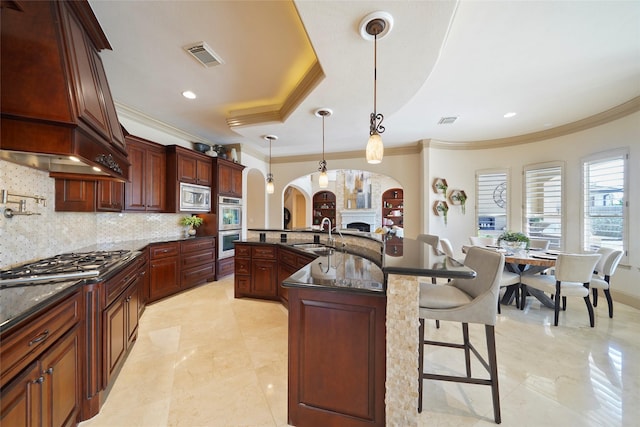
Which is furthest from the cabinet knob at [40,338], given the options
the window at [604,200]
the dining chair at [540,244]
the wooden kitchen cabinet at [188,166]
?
the window at [604,200]

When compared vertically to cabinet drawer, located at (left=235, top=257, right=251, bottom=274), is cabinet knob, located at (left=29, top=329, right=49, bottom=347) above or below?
above

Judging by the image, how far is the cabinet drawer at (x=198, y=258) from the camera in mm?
3985

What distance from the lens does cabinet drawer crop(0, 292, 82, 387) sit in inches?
36.4

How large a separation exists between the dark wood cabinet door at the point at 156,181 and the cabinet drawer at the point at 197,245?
68cm

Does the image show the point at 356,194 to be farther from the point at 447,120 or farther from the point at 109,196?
the point at 109,196

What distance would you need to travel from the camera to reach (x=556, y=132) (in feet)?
14.5

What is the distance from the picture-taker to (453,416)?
160 centimetres

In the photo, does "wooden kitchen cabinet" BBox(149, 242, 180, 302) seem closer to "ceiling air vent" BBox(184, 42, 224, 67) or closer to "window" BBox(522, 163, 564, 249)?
"ceiling air vent" BBox(184, 42, 224, 67)

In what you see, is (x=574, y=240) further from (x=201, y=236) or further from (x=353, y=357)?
(x=201, y=236)

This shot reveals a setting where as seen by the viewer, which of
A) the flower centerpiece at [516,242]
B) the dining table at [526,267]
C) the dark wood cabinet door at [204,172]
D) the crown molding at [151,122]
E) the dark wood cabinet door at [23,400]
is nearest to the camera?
the dark wood cabinet door at [23,400]

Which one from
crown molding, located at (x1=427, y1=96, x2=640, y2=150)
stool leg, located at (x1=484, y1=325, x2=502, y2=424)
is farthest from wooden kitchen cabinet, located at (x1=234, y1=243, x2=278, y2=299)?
crown molding, located at (x1=427, y1=96, x2=640, y2=150)

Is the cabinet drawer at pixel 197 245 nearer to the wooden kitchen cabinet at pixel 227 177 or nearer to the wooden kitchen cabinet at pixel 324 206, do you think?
the wooden kitchen cabinet at pixel 227 177

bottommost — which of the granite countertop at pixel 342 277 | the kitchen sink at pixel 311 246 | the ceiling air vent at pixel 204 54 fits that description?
the kitchen sink at pixel 311 246

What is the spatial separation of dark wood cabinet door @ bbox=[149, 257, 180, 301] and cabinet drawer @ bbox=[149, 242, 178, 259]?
0.20ft
